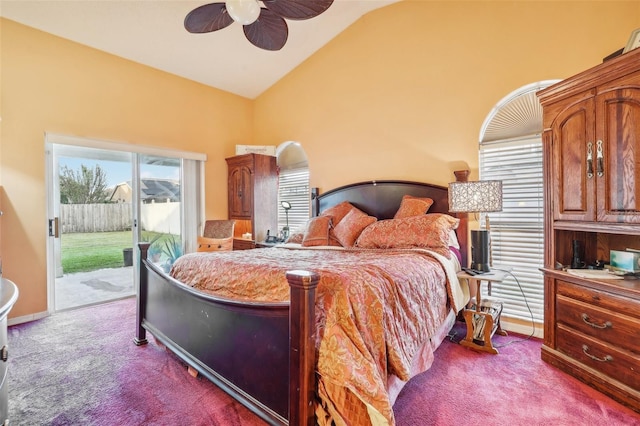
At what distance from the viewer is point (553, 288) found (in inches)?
88.6

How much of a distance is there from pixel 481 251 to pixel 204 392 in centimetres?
243

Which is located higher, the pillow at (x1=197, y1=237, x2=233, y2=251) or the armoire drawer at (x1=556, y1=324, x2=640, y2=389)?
the pillow at (x1=197, y1=237, x2=233, y2=251)

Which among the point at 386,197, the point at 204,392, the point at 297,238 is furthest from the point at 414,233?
the point at 204,392

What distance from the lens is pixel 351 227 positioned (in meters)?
3.27

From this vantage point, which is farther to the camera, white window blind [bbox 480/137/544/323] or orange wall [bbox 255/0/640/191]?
white window blind [bbox 480/137/544/323]

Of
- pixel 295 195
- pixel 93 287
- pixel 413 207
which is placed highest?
pixel 295 195

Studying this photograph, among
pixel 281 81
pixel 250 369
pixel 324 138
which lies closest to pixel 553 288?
pixel 250 369

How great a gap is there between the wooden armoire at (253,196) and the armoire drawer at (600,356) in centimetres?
357

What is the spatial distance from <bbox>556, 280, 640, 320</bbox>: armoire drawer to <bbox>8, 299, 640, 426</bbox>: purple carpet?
560 mm

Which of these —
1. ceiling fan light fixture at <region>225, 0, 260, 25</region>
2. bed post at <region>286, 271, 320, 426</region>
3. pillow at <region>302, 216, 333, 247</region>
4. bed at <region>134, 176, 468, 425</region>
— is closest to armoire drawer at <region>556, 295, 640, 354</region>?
bed at <region>134, 176, 468, 425</region>

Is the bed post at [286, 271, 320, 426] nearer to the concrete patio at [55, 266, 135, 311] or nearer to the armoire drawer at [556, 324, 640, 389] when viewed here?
the armoire drawer at [556, 324, 640, 389]

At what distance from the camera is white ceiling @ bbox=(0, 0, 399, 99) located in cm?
312

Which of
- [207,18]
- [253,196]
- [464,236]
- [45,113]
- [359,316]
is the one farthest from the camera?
[253,196]

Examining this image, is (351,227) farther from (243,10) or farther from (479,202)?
(243,10)
